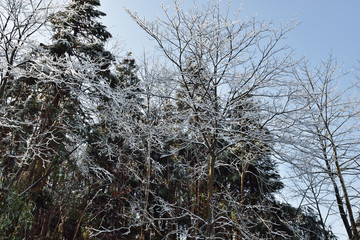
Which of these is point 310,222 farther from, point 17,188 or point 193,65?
point 17,188

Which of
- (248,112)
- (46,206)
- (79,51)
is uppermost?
(79,51)

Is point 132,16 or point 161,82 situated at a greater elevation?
point 132,16

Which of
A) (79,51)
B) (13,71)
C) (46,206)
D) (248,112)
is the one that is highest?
(79,51)

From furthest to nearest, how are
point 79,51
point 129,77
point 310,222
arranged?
point 129,77, point 310,222, point 79,51

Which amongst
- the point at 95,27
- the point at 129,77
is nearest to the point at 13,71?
the point at 95,27

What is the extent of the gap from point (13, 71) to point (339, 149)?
8171 mm

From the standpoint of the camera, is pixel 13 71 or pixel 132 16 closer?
pixel 13 71

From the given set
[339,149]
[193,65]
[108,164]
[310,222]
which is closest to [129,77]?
[108,164]

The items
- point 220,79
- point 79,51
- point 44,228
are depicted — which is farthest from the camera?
point 44,228

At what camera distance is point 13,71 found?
437 centimetres

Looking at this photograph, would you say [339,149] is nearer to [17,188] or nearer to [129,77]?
[17,188]

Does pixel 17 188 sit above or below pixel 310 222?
below

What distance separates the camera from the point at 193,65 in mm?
5016

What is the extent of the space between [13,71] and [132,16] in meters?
2.48
